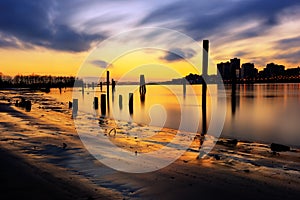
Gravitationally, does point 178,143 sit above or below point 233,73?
below

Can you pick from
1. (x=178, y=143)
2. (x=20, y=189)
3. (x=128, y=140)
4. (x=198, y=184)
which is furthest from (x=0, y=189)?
(x=178, y=143)

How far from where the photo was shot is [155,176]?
7871mm

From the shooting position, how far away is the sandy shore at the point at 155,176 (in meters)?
6.48

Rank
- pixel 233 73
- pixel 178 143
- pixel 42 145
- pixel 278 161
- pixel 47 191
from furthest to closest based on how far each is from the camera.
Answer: pixel 233 73 < pixel 178 143 < pixel 42 145 < pixel 278 161 < pixel 47 191

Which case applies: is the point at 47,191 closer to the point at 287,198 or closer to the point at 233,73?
the point at 287,198

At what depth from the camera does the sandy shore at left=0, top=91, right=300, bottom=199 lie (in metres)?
6.48

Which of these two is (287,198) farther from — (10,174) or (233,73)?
(233,73)

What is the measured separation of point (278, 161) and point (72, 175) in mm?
7373

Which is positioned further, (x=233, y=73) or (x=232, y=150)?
(x=233, y=73)

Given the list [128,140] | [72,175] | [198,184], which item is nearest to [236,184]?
[198,184]

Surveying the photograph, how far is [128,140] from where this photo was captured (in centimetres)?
1395

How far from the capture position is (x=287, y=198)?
6414 millimetres

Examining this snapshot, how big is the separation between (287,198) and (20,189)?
6176 mm

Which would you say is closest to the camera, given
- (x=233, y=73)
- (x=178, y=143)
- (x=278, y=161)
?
(x=278, y=161)
